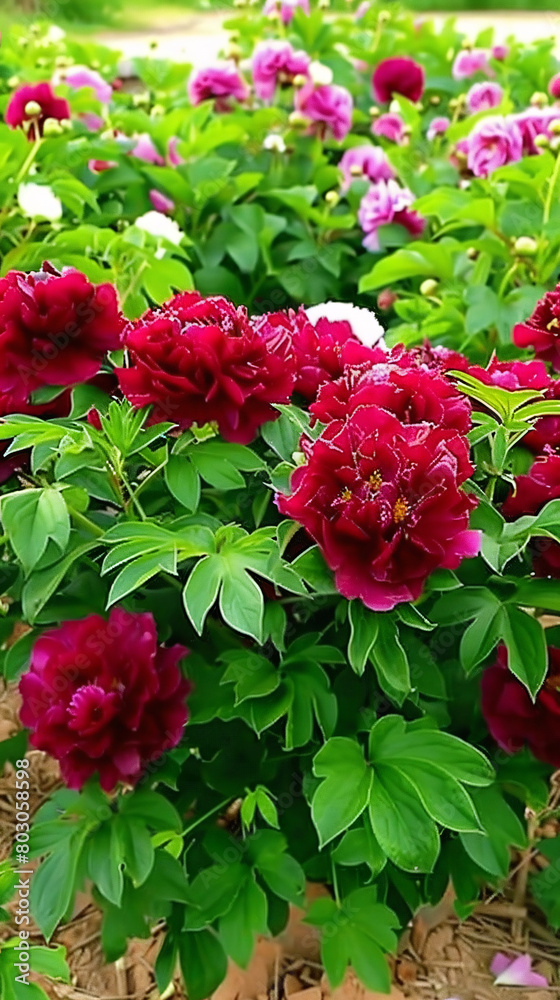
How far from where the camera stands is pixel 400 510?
939 millimetres

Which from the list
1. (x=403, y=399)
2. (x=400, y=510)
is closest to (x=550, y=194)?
(x=403, y=399)

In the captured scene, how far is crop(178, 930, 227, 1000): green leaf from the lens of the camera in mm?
1245

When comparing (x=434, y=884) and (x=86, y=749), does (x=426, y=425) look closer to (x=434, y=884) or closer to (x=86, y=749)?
(x=86, y=749)

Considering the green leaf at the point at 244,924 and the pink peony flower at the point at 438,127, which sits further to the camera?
the pink peony flower at the point at 438,127

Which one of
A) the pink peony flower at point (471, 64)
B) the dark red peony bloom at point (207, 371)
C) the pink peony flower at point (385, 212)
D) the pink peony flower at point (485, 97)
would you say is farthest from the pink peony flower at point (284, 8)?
the dark red peony bloom at point (207, 371)

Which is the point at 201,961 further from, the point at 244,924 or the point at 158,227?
the point at 158,227

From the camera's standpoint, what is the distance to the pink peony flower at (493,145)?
2.07 m

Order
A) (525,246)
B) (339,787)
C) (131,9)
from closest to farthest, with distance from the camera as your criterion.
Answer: (339,787), (525,246), (131,9)

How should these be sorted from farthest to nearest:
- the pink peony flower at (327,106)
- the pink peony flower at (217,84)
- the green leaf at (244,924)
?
the pink peony flower at (217,84) → the pink peony flower at (327,106) → the green leaf at (244,924)

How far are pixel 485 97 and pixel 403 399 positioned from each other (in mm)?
1815

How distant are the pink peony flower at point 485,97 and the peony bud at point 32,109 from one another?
107 centimetres

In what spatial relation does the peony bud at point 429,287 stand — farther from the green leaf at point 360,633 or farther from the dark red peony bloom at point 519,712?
the green leaf at point 360,633

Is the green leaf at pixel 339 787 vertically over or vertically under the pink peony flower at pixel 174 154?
under

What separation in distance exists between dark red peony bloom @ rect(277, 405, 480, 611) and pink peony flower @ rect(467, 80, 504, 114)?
1857mm
